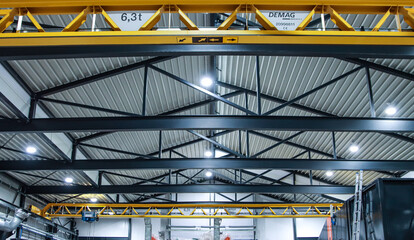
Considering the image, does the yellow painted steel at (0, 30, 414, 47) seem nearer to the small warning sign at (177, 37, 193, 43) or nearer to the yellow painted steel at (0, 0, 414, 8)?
the small warning sign at (177, 37, 193, 43)

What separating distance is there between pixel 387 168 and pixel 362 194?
26.6ft

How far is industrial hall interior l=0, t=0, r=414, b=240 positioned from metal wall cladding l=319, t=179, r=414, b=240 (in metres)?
0.02

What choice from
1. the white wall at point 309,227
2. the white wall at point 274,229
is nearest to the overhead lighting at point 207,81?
the white wall at point 274,229

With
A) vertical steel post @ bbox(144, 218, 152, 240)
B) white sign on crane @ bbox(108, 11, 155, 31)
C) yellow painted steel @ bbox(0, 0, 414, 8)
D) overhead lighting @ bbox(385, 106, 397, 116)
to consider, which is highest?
overhead lighting @ bbox(385, 106, 397, 116)

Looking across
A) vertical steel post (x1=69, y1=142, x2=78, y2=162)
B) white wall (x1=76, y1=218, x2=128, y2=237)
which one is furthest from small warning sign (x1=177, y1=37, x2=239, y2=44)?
white wall (x1=76, y1=218, x2=128, y2=237)

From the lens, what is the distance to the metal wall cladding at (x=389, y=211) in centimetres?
760

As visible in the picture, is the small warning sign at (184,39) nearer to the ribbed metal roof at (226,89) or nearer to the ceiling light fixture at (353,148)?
the ribbed metal roof at (226,89)

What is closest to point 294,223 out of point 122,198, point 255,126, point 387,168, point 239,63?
point 122,198

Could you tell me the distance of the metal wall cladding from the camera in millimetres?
7598

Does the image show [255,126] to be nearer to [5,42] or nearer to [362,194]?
[362,194]

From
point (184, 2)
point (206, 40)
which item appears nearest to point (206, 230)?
point (206, 40)

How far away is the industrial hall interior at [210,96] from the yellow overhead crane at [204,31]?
0.03m

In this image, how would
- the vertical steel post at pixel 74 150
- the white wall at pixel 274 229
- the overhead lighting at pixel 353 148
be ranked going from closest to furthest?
the vertical steel post at pixel 74 150, the overhead lighting at pixel 353 148, the white wall at pixel 274 229

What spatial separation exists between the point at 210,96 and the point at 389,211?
11.6 m
